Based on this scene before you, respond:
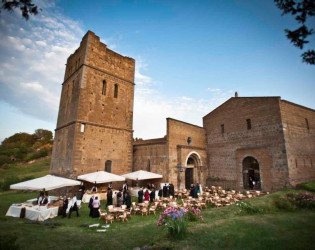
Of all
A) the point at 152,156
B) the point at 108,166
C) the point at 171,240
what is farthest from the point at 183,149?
the point at 171,240

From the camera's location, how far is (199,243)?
5.78 metres

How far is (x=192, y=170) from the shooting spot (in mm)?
20312

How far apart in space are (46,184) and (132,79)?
15.1 metres

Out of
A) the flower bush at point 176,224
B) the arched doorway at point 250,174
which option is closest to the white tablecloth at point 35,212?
the flower bush at point 176,224

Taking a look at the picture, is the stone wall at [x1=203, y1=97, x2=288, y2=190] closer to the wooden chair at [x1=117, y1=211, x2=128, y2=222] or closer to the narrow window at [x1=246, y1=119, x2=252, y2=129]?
the narrow window at [x1=246, y1=119, x2=252, y2=129]

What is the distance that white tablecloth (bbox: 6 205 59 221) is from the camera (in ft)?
29.9

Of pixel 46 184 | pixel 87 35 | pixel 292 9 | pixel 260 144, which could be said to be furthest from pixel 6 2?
pixel 260 144

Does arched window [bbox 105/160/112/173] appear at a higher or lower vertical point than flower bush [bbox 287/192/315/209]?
higher

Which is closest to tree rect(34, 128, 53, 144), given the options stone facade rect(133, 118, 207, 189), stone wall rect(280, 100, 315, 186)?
stone facade rect(133, 118, 207, 189)

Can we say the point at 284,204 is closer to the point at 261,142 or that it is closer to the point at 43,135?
the point at 261,142

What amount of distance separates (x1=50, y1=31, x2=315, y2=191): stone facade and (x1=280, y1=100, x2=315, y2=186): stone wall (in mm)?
85

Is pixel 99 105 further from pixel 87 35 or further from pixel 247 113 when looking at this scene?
pixel 247 113

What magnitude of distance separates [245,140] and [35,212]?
1886cm

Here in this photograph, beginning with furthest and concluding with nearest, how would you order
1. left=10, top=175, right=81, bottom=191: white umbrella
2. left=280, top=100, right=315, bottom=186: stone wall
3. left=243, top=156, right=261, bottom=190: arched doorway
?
left=243, top=156, right=261, bottom=190: arched doorway → left=280, top=100, right=315, bottom=186: stone wall → left=10, top=175, right=81, bottom=191: white umbrella
